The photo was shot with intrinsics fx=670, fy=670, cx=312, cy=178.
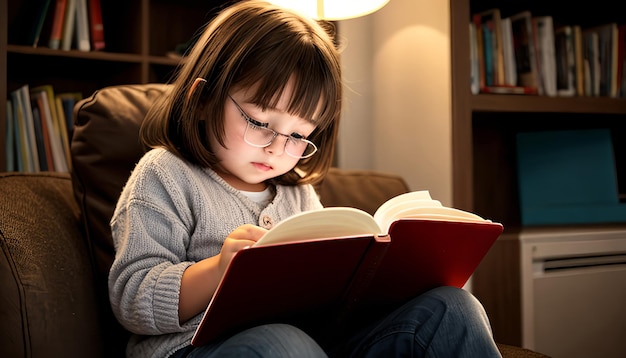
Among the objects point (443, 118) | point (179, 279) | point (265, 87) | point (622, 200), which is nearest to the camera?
point (179, 279)

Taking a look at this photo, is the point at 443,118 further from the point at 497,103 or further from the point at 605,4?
the point at 605,4

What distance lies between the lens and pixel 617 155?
2.29 metres

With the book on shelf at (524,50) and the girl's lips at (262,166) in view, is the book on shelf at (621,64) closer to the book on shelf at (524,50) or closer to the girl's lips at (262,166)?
the book on shelf at (524,50)

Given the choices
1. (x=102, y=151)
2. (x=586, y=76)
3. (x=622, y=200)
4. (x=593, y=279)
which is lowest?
(x=593, y=279)

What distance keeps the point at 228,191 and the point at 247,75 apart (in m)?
0.19

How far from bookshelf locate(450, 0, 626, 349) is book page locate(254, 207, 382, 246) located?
896mm

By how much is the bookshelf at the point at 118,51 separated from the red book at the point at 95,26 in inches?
2.2

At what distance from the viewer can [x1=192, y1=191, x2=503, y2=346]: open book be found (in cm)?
76

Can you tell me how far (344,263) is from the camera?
2.71ft

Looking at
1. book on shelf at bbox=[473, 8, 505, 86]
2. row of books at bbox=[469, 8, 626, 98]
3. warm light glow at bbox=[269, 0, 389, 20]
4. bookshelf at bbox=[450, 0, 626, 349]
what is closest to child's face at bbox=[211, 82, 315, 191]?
warm light glow at bbox=[269, 0, 389, 20]

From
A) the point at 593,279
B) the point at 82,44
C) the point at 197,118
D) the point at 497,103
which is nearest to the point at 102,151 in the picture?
the point at 197,118

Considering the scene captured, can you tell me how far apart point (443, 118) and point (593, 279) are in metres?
0.59

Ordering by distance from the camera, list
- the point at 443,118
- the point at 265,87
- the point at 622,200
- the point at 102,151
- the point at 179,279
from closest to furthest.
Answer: the point at 179,279 < the point at 265,87 < the point at 102,151 < the point at 443,118 < the point at 622,200

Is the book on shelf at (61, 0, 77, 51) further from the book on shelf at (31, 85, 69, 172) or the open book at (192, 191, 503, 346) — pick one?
the open book at (192, 191, 503, 346)
